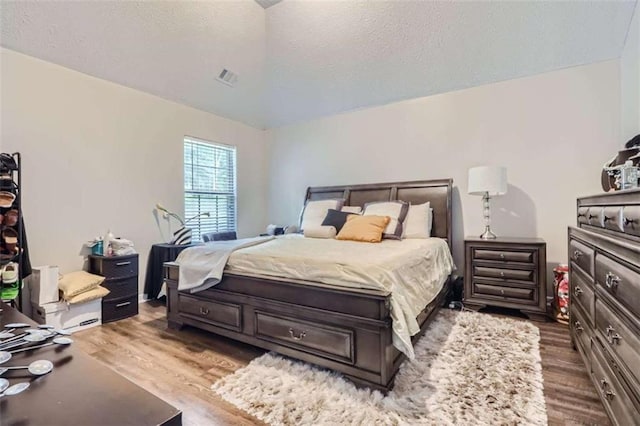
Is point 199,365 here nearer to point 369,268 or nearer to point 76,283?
point 369,268

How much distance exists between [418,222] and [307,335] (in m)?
2.05

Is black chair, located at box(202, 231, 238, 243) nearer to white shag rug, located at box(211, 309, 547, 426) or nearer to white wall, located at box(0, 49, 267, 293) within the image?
white wall, located at box(0, 49, 267, 293)

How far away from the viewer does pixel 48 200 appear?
3002mm

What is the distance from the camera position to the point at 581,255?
1957 mm

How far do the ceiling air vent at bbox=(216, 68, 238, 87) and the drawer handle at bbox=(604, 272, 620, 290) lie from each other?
13.6 ft

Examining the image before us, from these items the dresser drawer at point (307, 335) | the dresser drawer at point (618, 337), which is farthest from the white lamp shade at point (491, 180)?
the dresser drawer at point (307, 335)

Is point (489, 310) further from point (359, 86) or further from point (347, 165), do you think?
point (359, 86)

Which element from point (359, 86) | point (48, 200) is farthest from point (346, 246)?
point (48, 200)

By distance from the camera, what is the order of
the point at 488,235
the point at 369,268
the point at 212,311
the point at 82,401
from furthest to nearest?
1. the point at 488,235
2. the point at 212,311
3. the point at 369,268
4. the point at 82,401

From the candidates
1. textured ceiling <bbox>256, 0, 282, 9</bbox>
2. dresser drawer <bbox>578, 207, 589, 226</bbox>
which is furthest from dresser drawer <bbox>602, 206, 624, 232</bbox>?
textured ceiling <bbox>256, 0, 282, 9</bbox>

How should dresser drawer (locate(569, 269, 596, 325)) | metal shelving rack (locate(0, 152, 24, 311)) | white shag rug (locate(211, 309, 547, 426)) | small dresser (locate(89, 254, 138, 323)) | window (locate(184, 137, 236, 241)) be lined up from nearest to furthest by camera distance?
white shag rug (locate(211, 309, 547, 426)) < dresser drawer (locate(569, 269, 596, 325)) < metal shelving rack (locate(0, 152, 24, 311)) < small dresser (locate(89, 254, 138, 323)) < window (locate(184, 137, 236, 241))

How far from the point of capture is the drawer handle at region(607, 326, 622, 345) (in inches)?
53.7

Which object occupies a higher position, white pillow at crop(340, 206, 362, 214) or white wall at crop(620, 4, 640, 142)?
white wall at crop(620, 4, 640, 142)

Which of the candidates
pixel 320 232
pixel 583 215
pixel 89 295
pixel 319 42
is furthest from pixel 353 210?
pixel 89 295
